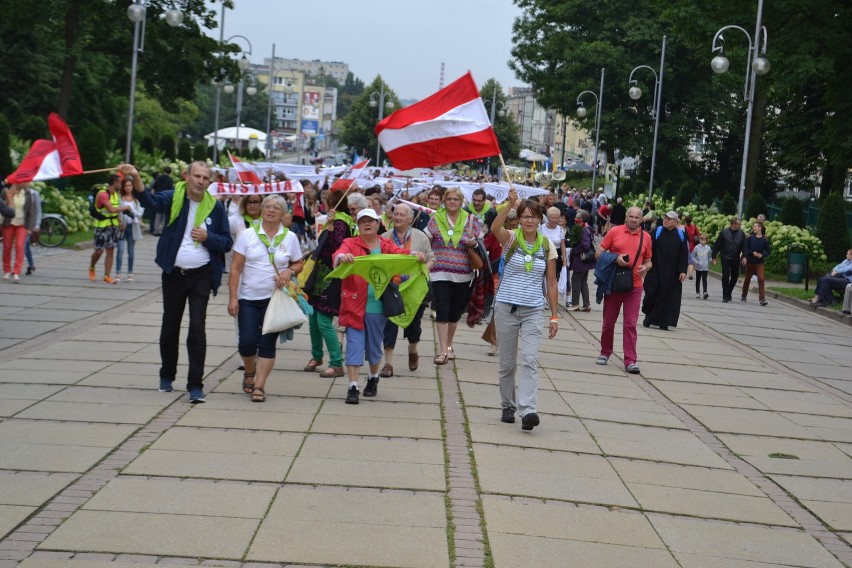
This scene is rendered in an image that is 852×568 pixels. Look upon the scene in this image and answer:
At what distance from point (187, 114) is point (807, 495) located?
99.6m

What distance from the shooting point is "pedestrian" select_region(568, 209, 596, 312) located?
19.5 m

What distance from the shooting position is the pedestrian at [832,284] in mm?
24141

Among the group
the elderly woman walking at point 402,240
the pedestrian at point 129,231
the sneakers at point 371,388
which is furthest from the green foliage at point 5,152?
the sneakers at point 371,388

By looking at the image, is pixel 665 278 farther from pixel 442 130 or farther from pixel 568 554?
pixel 568 554

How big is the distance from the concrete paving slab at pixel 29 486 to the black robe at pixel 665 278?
11628 millimetres

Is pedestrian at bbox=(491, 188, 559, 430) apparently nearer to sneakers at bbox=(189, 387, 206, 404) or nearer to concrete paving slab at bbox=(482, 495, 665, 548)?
concrete paving slab at bbox=(482, 495, 665, 548)

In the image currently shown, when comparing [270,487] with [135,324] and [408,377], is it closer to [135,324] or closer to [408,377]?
[408,377]

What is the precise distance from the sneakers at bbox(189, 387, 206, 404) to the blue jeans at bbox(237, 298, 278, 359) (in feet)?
1.72

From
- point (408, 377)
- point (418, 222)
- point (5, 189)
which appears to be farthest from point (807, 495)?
point (5, 189)

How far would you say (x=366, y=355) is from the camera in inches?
415

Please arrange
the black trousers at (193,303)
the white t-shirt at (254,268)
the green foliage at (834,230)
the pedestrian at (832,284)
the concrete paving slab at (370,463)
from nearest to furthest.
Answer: the concrete paving slab at (370,463), the black trousers at (193,303), the white t-shirt at (254,268), the pedestrian at (832,284), the green foliage at (834,230)

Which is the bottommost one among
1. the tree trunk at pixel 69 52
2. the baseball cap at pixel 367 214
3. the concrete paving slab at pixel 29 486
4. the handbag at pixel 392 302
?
the concrete paving slab at pixel 29 486

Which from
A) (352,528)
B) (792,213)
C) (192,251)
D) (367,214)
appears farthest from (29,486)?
(792,213)

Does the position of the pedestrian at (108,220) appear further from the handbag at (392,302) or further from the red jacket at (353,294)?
the handbag at (392,302)
